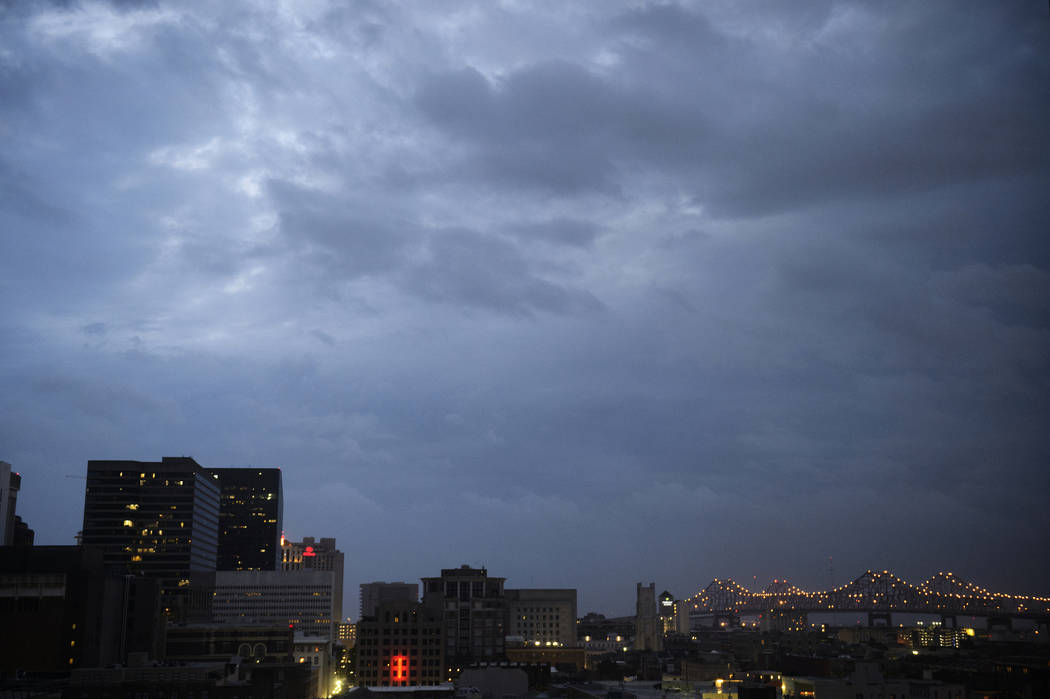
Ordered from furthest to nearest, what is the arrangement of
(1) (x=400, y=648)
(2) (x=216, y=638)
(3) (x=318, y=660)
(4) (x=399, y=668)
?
(1) (x=400, y=648), (4) (x=399, y=668), (2) (x=216, y=638), (3) (x=318, y=660)

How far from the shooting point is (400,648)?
180500 mm

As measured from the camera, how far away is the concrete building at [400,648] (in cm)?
17838

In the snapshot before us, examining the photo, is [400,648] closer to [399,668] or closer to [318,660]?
[399,668]

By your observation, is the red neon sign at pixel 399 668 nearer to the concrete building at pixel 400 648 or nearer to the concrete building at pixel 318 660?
the concrete building at pixel 400 648

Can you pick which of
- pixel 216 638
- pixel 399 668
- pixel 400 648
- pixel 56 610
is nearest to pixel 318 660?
pixel 399 668

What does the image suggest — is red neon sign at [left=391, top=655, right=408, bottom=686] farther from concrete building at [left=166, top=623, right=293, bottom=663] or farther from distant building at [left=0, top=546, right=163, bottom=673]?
distant building at [left=0, top=546, right=163, bottom=673]

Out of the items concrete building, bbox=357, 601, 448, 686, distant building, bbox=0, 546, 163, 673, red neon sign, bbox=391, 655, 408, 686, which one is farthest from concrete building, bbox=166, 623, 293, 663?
distant building, bbox=0, 546, 163, 673

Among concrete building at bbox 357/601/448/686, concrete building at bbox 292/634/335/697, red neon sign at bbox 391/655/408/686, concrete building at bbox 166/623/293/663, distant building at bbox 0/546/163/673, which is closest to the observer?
distant building at bbox 0/546/163/673

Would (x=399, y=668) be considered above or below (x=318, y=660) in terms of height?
below

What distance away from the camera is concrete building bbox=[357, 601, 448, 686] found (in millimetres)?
178375

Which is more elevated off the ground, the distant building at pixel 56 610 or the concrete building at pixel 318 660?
the distant building at pixel 56 610

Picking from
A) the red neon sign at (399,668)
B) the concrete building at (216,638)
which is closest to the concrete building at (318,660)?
the concrete building at (216,638)

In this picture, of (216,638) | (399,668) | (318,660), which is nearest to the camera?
(318,660)

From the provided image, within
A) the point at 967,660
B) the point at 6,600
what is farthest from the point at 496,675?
the point at 967,660
